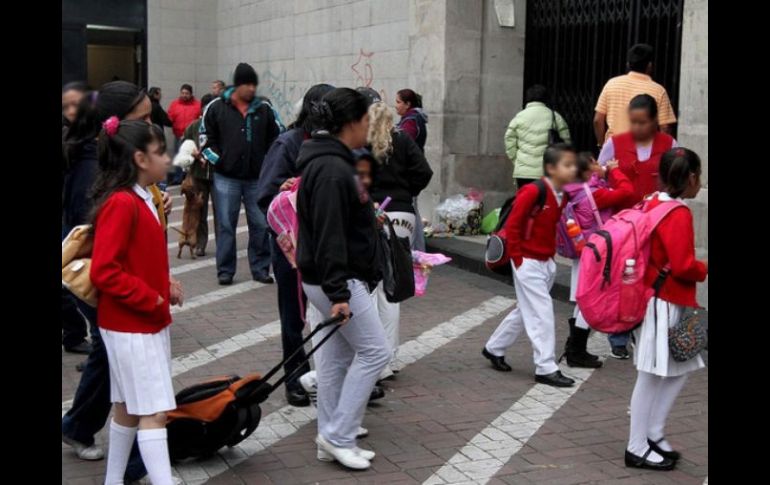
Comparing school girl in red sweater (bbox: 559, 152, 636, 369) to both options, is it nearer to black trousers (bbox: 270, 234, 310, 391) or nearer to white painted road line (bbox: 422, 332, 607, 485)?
white painted road line (bbox: 422, 332, 607, 485)

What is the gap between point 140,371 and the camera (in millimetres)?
4105

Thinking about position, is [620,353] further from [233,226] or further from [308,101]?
[233,226]

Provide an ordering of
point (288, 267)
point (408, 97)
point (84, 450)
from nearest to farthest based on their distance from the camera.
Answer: point (84, 450), point (288, 267), point (408, 97)

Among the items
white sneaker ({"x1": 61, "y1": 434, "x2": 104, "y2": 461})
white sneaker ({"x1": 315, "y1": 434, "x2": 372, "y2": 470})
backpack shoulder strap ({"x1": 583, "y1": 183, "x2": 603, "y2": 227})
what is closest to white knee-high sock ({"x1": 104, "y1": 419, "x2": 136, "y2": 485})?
white sneaker ({"x1": 61, "y1": 434, "x2": 104, "y2": 461})

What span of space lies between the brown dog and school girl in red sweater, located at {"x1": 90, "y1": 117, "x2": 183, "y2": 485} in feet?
21.2

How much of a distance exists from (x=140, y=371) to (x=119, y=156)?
87 cm

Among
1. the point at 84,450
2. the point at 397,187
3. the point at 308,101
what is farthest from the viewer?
the point at 397,187

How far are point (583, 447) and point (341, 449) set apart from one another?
4.17 feet

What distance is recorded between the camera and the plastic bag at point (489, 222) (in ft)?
38.4

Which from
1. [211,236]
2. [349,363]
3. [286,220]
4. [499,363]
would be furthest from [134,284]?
[211,236]
